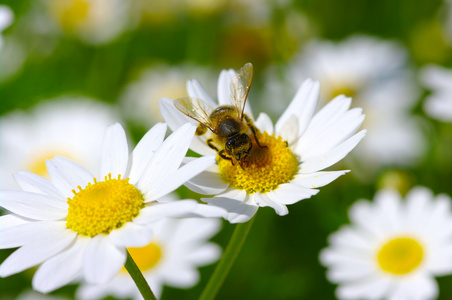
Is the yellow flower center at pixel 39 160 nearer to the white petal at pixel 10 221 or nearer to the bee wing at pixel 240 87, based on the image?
the bee wing at pixel 240 87

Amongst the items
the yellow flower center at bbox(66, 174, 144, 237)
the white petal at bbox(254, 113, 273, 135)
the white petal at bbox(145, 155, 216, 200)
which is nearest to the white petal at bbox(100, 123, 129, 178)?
the yellow flower center at bbox(66, 174, 144, 237)

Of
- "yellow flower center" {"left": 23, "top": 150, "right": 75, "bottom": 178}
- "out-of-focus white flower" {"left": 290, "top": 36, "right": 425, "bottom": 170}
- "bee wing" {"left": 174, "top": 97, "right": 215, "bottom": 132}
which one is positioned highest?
"bee wing" {"left": 174, "top": 97, "right": 215, "bottom": 132}

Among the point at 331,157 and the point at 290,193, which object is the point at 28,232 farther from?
the point at 331,157

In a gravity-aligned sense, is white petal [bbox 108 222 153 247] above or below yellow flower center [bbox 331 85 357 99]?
above

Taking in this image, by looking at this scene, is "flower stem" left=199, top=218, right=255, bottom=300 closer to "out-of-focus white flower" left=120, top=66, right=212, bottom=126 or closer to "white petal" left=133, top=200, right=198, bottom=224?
"white petal" left=133, top=200, right=198, bottom=224

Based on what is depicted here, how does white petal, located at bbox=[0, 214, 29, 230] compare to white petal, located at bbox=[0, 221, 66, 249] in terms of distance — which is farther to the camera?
white petal, located at bbox=[0, 214, 29, 230]

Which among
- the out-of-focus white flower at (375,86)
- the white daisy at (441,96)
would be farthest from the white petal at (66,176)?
the out-of-focus white flower at (375,86)
